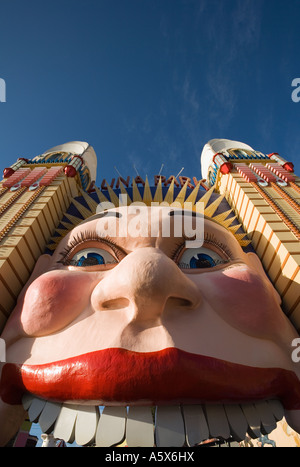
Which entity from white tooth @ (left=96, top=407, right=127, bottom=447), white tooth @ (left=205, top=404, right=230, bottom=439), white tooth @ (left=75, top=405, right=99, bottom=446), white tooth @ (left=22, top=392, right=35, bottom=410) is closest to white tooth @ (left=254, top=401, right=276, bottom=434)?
white tooth @ (left=205, top=404, right=230, bottom=439)

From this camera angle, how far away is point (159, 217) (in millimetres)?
3219

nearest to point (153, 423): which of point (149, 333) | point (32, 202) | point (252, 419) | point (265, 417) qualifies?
A: point (149, 333)

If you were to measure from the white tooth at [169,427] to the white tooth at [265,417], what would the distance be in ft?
2.16

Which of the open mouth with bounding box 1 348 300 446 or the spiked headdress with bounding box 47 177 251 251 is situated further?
the spiked headdress with bounding box 47 177 251 251

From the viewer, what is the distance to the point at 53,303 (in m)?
2.53

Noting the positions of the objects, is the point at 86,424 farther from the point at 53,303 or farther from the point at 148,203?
the point at 148,203

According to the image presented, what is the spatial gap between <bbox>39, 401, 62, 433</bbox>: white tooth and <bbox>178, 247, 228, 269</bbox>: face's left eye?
169cm

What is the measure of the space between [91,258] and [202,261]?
123cm

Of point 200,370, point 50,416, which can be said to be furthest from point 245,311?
point 50,416

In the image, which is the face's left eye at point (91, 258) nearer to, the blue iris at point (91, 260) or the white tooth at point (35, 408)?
the blue iris at point (91, 260)

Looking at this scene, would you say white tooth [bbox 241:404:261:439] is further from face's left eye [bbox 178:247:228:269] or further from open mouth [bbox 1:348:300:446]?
face's left eye [bbox 178:247:228:269]

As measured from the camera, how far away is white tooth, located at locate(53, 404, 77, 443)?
2002mm
